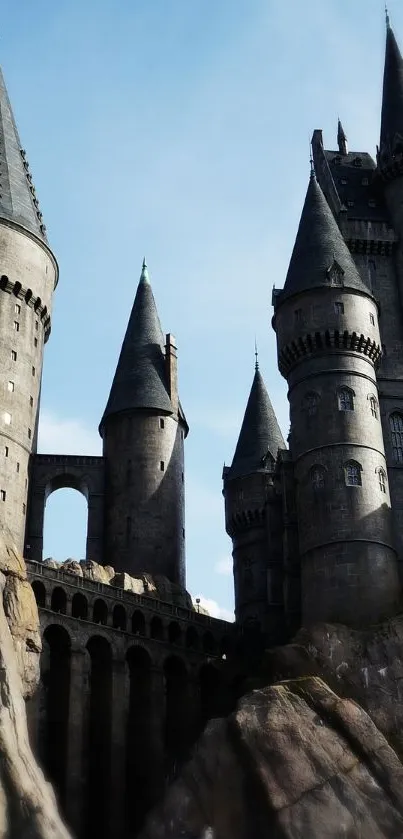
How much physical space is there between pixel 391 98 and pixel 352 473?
30.1 m

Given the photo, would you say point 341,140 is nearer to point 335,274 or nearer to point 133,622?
point 335,274

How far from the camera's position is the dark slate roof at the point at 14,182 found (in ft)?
233

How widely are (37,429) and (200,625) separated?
17569 millimetres

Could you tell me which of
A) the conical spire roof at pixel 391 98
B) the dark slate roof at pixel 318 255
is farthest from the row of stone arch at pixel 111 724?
the conical spire roof at pixel 391 98

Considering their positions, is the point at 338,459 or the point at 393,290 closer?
the point at 338,459

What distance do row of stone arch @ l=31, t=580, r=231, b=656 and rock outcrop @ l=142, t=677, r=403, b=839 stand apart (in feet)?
37.9

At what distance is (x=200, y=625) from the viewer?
6162cm

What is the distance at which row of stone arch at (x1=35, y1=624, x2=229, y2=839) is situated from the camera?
50625 millimetres

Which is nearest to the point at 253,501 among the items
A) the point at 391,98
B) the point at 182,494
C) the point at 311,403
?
the point at 182,494

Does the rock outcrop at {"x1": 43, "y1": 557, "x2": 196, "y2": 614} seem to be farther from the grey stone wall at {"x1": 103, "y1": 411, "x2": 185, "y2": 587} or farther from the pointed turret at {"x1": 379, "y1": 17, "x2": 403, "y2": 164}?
the pointed turret at {"x1": 379, "y1": 17, "x2": 403, "y2": 164}

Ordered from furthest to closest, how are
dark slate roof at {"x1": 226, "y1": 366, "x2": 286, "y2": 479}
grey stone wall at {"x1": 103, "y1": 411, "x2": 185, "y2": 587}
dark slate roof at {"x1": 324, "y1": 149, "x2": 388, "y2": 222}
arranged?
dark slate roof at {"x1": 226, "y1": 366, "x2": 286, "y2": 479} < dark slate roof at {"x1": 324, "y1": 149, "x2": 388, "y2": 222} < grey stone wall at {"x1": 103, "y1": 411, "x2": 185, "y2": 587}

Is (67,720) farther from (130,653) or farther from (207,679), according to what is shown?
(207,679)

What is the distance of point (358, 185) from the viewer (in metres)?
69.4

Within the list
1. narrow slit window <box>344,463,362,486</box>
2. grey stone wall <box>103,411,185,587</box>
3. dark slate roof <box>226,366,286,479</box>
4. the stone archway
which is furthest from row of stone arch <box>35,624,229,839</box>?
dark slate roof <box>226,366,286,479</box>
